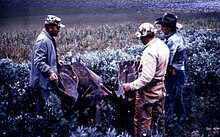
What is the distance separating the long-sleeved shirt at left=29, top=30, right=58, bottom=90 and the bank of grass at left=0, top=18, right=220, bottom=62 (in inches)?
278

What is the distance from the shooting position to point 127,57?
1011cm

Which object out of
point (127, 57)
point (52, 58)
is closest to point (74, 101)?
point (52, 58)

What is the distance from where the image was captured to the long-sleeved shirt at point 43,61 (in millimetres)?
5520

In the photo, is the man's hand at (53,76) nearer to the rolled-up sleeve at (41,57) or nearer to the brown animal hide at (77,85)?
the rolled-up sleeve at (41,57)

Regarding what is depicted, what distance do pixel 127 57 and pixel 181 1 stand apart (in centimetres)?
1034

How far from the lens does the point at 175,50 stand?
620cm

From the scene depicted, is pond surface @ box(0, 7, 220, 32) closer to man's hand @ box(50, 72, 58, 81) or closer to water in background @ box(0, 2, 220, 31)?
water in background @ box(0, 2, 220, 31)

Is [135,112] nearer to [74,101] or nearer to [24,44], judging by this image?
[74,101]

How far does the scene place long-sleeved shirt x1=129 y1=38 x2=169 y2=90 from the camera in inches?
199

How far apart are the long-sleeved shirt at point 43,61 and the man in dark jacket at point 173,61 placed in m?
1.99

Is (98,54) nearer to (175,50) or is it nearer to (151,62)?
(175,50)

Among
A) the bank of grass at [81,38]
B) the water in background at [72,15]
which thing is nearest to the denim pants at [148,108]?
the bank of grass at [81,38]

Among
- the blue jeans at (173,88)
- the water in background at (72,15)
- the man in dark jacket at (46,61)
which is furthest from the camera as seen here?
the water in background at (72,15)

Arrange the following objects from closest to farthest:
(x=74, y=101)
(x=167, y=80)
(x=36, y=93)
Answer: (x=74, y=101), (x=36, y=93), (x=167, y=80)
